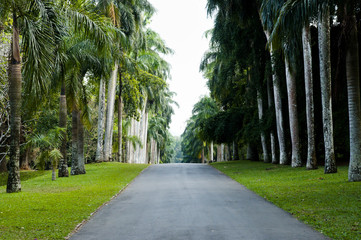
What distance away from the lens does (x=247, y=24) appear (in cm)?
2588

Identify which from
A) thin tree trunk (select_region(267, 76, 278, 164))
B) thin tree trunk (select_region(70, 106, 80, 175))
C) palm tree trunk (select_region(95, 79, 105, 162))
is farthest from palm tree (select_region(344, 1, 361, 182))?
palm tree trunk (select_region(95, 79, 105, 162))

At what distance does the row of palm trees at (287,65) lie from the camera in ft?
40.8

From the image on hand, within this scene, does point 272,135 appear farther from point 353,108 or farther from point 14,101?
point 14,101

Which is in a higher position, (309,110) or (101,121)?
(101,121)

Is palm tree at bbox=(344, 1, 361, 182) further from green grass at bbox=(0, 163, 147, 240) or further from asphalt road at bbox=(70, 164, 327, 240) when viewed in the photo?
green grass at bbox=(0, 163, 147, 240)

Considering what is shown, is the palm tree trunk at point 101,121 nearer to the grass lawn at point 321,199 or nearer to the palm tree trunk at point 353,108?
the grass lawn at point 321,199

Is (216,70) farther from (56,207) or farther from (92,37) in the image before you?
(56,207)

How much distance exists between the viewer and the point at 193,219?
27.4 feet

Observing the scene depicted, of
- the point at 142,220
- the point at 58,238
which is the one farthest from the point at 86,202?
the point at 58,238

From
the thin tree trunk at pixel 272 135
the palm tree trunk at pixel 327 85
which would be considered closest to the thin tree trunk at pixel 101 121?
the thin tree trunk at pixel 272 135

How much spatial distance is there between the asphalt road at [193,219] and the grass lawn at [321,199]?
0.36m

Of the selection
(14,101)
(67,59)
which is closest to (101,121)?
(67,59)

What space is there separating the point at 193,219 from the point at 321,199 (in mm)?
4433

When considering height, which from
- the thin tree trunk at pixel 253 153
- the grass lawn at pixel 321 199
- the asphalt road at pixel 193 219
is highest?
the thin tree trunk at pixel 253 153
